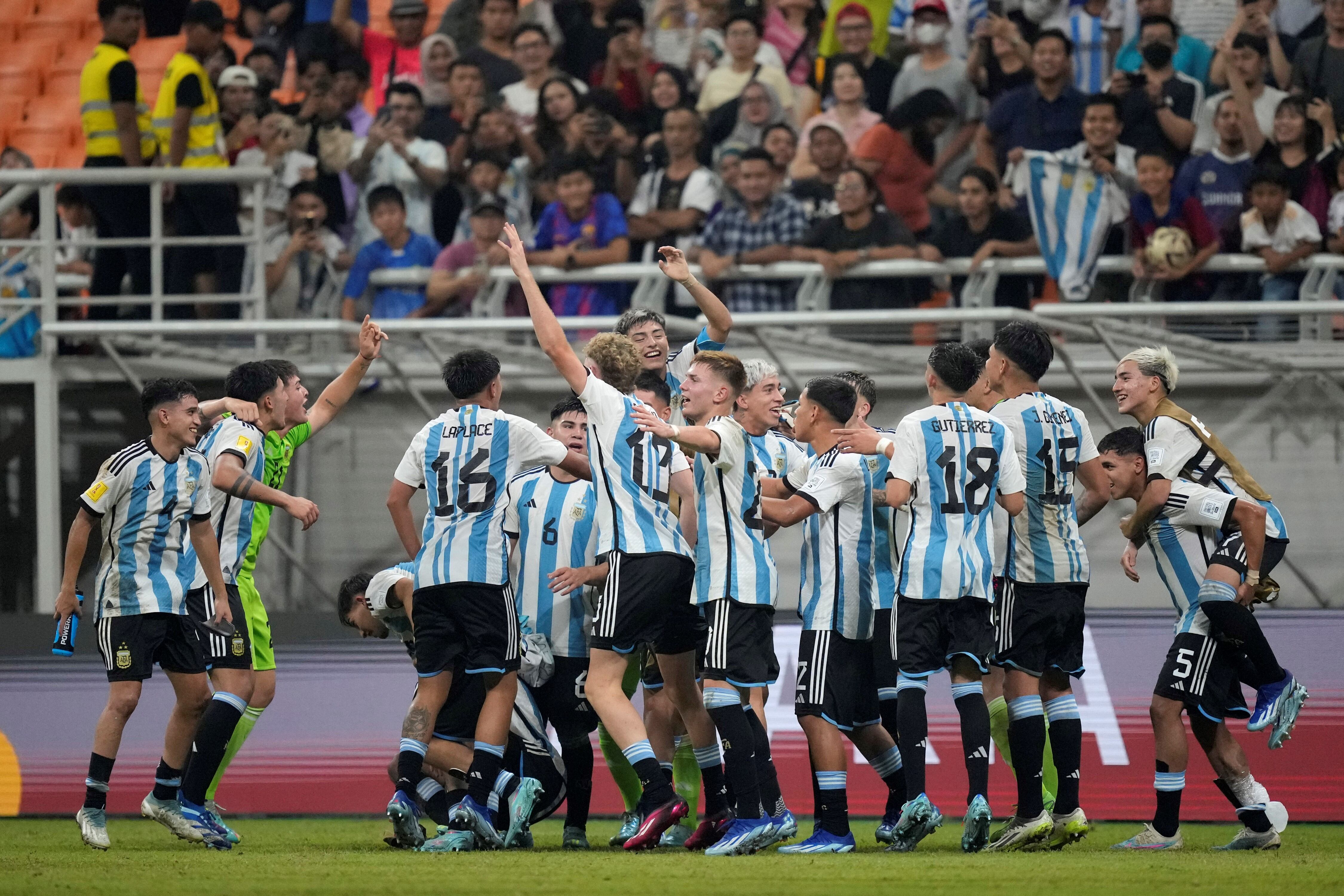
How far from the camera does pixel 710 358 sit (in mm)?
7293

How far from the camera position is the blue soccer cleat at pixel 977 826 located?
6992 mm

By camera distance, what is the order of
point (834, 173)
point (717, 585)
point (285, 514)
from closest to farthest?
point (717, 585), point (285, 514), point (834, 173)

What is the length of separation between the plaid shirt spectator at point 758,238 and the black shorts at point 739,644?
478 centimetres

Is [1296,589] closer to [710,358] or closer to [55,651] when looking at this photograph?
[710,358]

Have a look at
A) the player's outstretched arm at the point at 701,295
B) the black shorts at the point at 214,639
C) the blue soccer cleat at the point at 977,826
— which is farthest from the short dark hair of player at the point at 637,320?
the blue soccer cleat at the point at 977,826

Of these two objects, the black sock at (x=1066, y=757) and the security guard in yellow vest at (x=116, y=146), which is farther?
the security guard in yellow vest at (x=116, y=146)

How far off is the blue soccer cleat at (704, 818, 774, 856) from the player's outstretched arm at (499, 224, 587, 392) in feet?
6.49

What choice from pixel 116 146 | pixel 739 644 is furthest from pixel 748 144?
pixel 739 644

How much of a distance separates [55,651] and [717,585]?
133 inches

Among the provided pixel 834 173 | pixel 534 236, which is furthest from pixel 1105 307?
pixel 534 236

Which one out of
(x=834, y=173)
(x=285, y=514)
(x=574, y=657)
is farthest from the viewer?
(x=834, y=173)

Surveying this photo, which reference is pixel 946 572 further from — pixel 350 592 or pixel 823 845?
pixel 350 592

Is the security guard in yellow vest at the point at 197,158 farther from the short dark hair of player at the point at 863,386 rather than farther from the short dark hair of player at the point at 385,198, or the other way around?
the short dark hair of player at the point at 863,386

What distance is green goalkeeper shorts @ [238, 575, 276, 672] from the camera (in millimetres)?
8367
